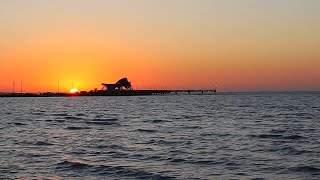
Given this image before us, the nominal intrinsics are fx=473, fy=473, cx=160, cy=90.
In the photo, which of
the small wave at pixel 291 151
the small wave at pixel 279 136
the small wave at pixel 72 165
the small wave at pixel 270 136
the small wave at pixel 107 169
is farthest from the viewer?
the small wave at pixel 270 136

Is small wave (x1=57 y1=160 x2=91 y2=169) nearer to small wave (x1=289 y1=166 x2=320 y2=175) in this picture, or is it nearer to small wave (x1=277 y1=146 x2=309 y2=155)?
small wave (x1=289 y1=166 x2=320 y2=175)

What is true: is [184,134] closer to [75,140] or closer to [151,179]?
[75,140]

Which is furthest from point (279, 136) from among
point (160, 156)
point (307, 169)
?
point (307, 169)

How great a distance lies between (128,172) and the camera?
17.9 metres

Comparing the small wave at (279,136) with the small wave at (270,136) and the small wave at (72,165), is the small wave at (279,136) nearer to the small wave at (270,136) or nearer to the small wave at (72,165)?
the small wave at (270,136)

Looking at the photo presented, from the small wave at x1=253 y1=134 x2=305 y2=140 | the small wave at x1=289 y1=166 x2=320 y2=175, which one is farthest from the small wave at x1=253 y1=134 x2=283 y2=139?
the small wave at x1=289 y1=166 x2=320 y2=175

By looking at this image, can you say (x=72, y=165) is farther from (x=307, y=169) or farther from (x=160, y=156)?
(x=307, y=169)

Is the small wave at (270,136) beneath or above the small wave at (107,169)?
above

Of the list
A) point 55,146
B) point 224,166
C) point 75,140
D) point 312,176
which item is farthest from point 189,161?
point 75,140

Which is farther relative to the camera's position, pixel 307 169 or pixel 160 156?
pixel 160 156

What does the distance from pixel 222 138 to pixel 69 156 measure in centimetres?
1117

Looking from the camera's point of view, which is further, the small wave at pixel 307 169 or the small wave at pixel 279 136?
the small wave at pixel 279 136

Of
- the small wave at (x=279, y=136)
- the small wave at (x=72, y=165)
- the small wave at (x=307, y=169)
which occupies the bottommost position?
the small wave at (x=307, y=169)

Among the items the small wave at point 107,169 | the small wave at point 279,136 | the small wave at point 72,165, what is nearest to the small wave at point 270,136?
the small wave at point 279,136
